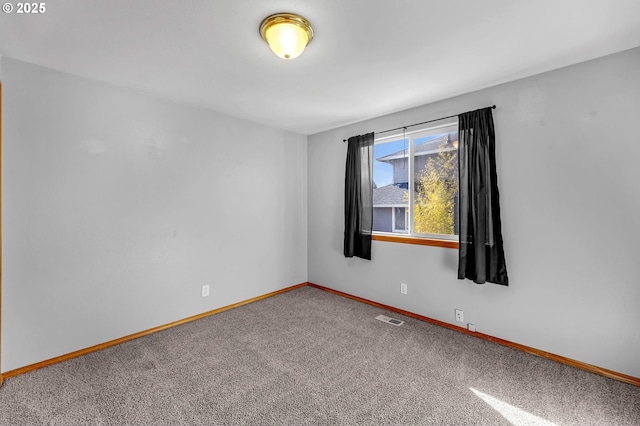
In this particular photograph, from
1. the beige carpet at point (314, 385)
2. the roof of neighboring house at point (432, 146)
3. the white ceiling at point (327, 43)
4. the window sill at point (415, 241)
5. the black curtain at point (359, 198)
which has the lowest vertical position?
the beige carpet at point (314, 385)

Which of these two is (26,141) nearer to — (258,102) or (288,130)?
(258,102)

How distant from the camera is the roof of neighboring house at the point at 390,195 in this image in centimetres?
344

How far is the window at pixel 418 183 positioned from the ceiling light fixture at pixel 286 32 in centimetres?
188

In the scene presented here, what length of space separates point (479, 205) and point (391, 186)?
1.12 m

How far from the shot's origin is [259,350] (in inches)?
99.0

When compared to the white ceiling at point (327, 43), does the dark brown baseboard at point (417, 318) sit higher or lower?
lower

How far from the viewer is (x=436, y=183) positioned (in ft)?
10.2

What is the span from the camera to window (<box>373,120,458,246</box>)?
3.03 m

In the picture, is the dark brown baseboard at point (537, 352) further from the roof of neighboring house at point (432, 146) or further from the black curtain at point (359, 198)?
the roof of neighboring house at point (432, 146)

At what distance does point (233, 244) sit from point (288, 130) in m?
1.83

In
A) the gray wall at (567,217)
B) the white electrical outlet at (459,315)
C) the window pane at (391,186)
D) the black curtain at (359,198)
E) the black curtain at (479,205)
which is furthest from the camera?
the black curtain at (359,198)

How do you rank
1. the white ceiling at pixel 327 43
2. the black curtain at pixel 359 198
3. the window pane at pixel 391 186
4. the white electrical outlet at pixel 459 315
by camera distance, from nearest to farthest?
the white ceiling at pixel 327 43 → the white electrical outlet at pixel 459 315 → the window pane at pixel 391 186 → the black curtain at pixel 359 198

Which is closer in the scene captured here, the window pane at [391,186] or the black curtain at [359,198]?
the window pane at [391,186]

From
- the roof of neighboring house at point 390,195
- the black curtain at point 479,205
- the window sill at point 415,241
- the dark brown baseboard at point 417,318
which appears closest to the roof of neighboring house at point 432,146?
the black curtain at point 479,205
